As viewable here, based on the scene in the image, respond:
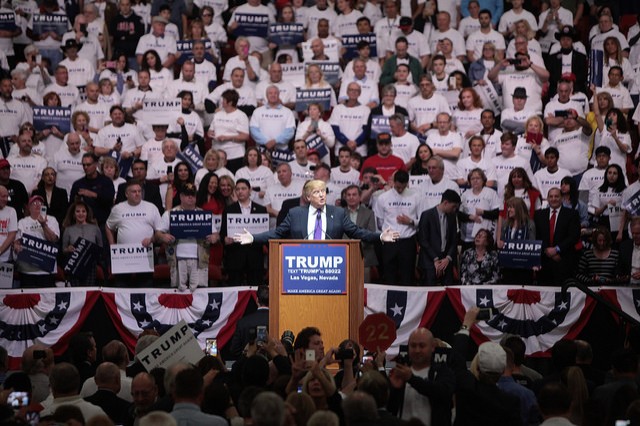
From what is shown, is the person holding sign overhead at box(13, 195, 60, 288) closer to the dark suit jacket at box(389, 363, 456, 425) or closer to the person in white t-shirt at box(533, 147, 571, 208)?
the person in white t-shirt at box(533, 147, 571, 208)

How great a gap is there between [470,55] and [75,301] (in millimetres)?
8654

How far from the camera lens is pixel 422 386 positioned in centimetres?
814

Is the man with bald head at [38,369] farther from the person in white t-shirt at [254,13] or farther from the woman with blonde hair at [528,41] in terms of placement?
the woman with blonde hair at [528,41]

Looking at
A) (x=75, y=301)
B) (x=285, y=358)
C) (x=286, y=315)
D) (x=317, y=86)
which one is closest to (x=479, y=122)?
(x=317, y=86)

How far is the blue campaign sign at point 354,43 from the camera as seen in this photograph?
20.5m

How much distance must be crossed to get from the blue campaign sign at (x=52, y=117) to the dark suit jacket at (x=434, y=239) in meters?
6.28

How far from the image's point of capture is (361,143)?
19.0 metres

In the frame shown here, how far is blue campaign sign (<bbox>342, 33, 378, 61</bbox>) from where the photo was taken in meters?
20.5

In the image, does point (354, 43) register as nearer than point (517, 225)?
No

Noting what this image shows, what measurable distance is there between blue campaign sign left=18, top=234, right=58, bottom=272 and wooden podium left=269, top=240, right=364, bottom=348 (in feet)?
17.3

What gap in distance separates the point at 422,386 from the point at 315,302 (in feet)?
11.3

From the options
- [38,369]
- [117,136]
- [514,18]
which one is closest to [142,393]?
[38,369]

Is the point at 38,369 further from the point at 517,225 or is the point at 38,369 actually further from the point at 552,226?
the point at 552,226

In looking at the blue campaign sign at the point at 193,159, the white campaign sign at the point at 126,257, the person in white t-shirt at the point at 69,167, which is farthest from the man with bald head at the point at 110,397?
the person in white t-shirt at the point at 69,167
